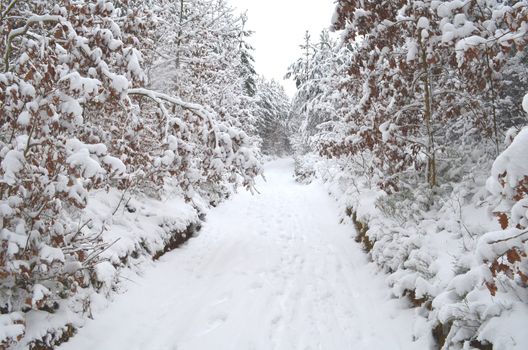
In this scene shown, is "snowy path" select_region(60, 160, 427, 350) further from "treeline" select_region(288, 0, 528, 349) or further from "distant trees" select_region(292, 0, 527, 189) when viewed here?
"distant trees" select_region(292, 0, 527, 189)

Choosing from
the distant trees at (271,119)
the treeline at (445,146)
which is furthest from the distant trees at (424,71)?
the distant trees at (271,119)

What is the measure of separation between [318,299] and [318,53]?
24282mm

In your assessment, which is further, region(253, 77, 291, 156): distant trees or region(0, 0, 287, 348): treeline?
region(253, 77, 291, 156): distant trees

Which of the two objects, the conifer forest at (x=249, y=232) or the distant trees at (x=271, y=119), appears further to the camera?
the distant trees at (x=271, y=119)

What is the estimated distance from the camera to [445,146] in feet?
22.0

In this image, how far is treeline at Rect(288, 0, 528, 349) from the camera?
3303mm

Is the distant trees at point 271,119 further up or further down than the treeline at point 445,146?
further up

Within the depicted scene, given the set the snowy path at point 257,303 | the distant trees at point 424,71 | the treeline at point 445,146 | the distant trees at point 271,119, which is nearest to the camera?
the treeline at point 445,146

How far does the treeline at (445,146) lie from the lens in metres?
3.30

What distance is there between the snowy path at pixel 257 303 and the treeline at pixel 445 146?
58 cm

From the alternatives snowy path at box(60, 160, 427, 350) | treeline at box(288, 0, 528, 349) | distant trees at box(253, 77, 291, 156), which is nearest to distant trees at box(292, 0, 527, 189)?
treeline at box(288, 0, 528, 349)

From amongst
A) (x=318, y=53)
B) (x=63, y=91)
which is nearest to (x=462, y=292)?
(x=63, y=91)

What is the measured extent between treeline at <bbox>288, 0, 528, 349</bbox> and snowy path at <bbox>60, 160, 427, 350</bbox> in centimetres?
58

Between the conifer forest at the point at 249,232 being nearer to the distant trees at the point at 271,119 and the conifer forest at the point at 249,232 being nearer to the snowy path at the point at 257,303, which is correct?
the snowy path at the point at 257,303
